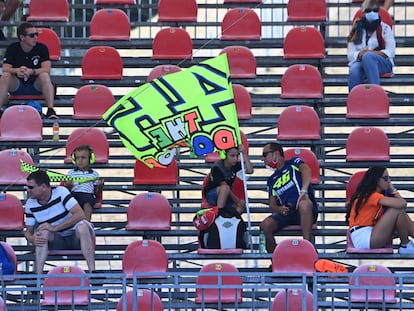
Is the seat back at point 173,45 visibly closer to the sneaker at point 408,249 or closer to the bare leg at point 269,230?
the bare leg at point 269,230

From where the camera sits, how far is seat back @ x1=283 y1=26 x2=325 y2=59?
1722 cm

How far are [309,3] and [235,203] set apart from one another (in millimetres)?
4289

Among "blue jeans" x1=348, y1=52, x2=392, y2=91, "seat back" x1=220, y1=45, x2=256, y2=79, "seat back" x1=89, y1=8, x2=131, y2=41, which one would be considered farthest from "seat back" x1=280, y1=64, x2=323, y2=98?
"seat back" x1=89, y1=8, x2=131, y2=41

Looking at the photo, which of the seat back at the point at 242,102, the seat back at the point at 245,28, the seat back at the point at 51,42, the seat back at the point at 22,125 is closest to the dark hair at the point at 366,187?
the seat back at the point at 242,102

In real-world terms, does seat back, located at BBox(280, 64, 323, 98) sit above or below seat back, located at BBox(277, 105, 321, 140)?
above

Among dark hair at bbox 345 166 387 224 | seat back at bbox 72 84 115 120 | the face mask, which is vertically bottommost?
dark hair at bbox 345 166 387 224

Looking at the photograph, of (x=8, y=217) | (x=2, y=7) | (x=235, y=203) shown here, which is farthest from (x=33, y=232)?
(x=2, y=7)

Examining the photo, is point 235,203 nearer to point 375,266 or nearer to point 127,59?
point 375,266

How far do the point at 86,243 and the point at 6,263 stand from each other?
2.51 ft

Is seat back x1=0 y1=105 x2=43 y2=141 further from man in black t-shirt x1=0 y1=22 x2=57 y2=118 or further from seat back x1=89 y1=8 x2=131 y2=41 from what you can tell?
seat back x1=89 y1=8 x2=131 y2=41

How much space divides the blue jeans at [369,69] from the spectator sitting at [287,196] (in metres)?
2.30

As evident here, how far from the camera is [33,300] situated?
1491 centimetres

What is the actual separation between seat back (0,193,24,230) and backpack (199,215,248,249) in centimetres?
191

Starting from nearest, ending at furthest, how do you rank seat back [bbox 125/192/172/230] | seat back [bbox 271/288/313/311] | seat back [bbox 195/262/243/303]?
seat back [bbox 271/288/313/311]
seat back [bbox 195/262/243/303]
seat back [bbox 125/192/172/230]
